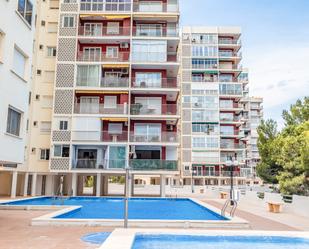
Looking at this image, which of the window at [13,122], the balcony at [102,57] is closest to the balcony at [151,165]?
the balcony at [102,57]

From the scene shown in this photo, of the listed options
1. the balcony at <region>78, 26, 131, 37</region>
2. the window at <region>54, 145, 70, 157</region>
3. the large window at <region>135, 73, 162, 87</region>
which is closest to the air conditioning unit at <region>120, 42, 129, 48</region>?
the balcony at <region>78, 26, 131, 37</region>

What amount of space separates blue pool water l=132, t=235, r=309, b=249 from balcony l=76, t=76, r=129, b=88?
85.6ft

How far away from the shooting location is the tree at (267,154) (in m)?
45.6

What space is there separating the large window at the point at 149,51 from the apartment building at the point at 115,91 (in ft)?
0.34

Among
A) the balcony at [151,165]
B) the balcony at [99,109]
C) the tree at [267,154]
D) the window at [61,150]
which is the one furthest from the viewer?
the tree at [267,154]

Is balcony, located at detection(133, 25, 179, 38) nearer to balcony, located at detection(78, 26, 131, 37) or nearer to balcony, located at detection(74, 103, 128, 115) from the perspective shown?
balcony, located at detection(78, 26, 131, 37)

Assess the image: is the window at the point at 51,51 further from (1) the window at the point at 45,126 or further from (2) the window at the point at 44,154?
(2) the window at the point at 44,154

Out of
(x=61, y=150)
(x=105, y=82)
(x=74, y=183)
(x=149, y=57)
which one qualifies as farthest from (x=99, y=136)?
(x=149, y=57)

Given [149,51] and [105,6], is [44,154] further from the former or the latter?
[105,6]

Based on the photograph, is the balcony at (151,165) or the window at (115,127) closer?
the balcony at (151,165)

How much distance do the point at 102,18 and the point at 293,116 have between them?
23244mm

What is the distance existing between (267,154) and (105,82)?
2410cm

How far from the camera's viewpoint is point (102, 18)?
37.9m

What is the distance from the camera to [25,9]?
16.4m
